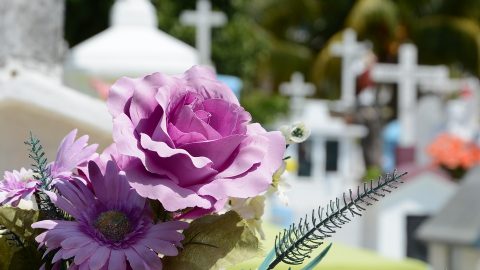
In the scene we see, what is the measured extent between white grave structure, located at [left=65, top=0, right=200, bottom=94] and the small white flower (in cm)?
390

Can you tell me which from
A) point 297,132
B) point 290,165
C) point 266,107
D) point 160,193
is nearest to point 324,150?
point 266,107

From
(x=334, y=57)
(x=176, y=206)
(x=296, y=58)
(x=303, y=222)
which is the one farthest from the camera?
(x=296, y=58)

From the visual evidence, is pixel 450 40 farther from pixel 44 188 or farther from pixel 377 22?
pixel 44 188

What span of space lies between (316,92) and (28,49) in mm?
28568

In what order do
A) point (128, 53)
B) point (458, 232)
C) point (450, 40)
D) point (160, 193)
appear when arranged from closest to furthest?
point (160, 193), point (458, 232), point (128, 53), point (450, 40)

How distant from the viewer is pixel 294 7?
30.2m

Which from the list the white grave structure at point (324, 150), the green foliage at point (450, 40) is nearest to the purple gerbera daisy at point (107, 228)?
the white grave structure at point (324, 150)

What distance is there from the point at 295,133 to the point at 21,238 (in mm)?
379

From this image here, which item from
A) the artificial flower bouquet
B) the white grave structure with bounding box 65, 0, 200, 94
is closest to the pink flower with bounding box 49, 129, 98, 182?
the artificial flower bouquet

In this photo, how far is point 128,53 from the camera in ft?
18.2

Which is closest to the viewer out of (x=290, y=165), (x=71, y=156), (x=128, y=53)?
(x=71, y=156)

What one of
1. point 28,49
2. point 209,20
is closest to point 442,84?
A: point 209,20

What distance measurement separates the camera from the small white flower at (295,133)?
137 centimetres

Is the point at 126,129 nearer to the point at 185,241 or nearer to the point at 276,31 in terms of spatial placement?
the point at 185,241
